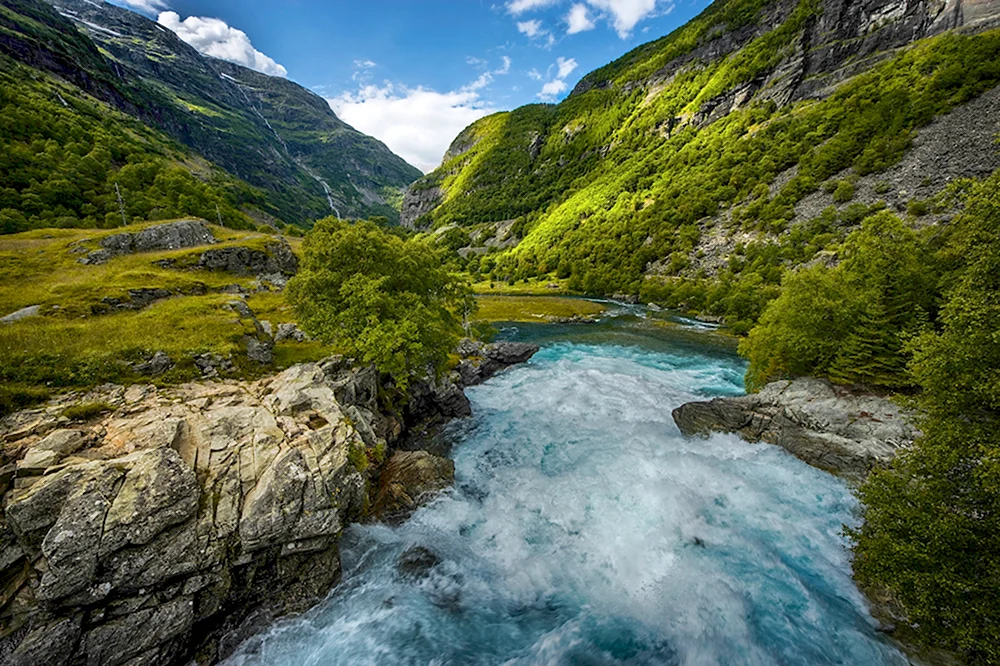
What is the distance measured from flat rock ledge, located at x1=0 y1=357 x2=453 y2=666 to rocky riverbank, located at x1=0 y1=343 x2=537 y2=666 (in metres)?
0.04

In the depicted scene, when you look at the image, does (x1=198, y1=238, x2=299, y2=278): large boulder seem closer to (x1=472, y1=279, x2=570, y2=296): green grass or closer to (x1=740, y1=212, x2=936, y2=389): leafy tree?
(x1=472, y1=279, x2=570, y2=296): green grass

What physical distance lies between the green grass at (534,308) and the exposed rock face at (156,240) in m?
50.9

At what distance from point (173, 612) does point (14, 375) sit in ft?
47.5

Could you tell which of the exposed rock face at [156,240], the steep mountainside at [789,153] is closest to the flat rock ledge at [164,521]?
the exposed rock face at [156,240]

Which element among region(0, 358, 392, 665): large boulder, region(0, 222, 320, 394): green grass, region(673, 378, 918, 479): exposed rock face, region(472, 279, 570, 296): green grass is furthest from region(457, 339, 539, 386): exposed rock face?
region(472, 279, 570, 296): green grass

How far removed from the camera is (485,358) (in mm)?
46156

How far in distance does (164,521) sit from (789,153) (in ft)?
464

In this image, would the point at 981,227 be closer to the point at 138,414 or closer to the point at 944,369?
the point at 944,369

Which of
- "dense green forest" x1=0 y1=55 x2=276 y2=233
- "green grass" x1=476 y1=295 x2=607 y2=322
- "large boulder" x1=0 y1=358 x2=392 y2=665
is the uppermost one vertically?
"dense green forest" x1=0 y1=55 x2=276 y2=233

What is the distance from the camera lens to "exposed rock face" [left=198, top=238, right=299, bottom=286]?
4981 centimetres

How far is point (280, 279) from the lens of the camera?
5725 centimetres

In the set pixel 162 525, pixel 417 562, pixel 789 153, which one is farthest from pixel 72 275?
pixel 789 153

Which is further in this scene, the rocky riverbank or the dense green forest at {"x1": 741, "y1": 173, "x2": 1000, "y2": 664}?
the rocky riverbank

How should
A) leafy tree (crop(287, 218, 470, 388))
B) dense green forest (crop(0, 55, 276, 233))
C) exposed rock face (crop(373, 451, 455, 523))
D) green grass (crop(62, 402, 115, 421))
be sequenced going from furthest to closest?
1. dense green forest (crop(0, 55, 276, 233))
2. leafy tree (crop(287, 218, 470, 388))
3. exposed rock face (crop(373, 451, 455, 523))
4. green grass (crop(62, 402, 115, 421))
